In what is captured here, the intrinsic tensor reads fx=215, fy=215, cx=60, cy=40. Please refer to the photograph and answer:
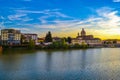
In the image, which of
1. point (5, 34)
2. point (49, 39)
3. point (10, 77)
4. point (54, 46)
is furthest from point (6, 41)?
point (10, 77)

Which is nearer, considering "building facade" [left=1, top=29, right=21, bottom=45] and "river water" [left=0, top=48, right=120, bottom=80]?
"river water" [left=0, top=48, right=120, bottom=80]

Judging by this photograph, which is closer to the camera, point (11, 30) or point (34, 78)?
point (34, 78)

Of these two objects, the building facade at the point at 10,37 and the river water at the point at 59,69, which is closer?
the river water at the point at 59,69

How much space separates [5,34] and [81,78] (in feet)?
291

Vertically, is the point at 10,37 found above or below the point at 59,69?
above

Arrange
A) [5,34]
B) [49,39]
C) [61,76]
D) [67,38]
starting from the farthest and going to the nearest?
[67,38], [5,34], [49,39], [61,76]

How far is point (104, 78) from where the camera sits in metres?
18.2

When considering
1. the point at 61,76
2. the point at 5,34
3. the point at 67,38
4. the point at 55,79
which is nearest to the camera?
the point at 55,79

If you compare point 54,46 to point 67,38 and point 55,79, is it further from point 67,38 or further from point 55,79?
point 55,79

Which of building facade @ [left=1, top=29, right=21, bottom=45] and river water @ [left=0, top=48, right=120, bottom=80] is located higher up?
building facade @ [left=1, top=29, right=21, bottom=45]

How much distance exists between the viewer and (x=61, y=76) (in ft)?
61.5

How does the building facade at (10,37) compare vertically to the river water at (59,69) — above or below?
above

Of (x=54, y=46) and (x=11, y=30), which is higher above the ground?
(x=11, y=30)

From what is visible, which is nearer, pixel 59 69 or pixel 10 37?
pixel 59 69
